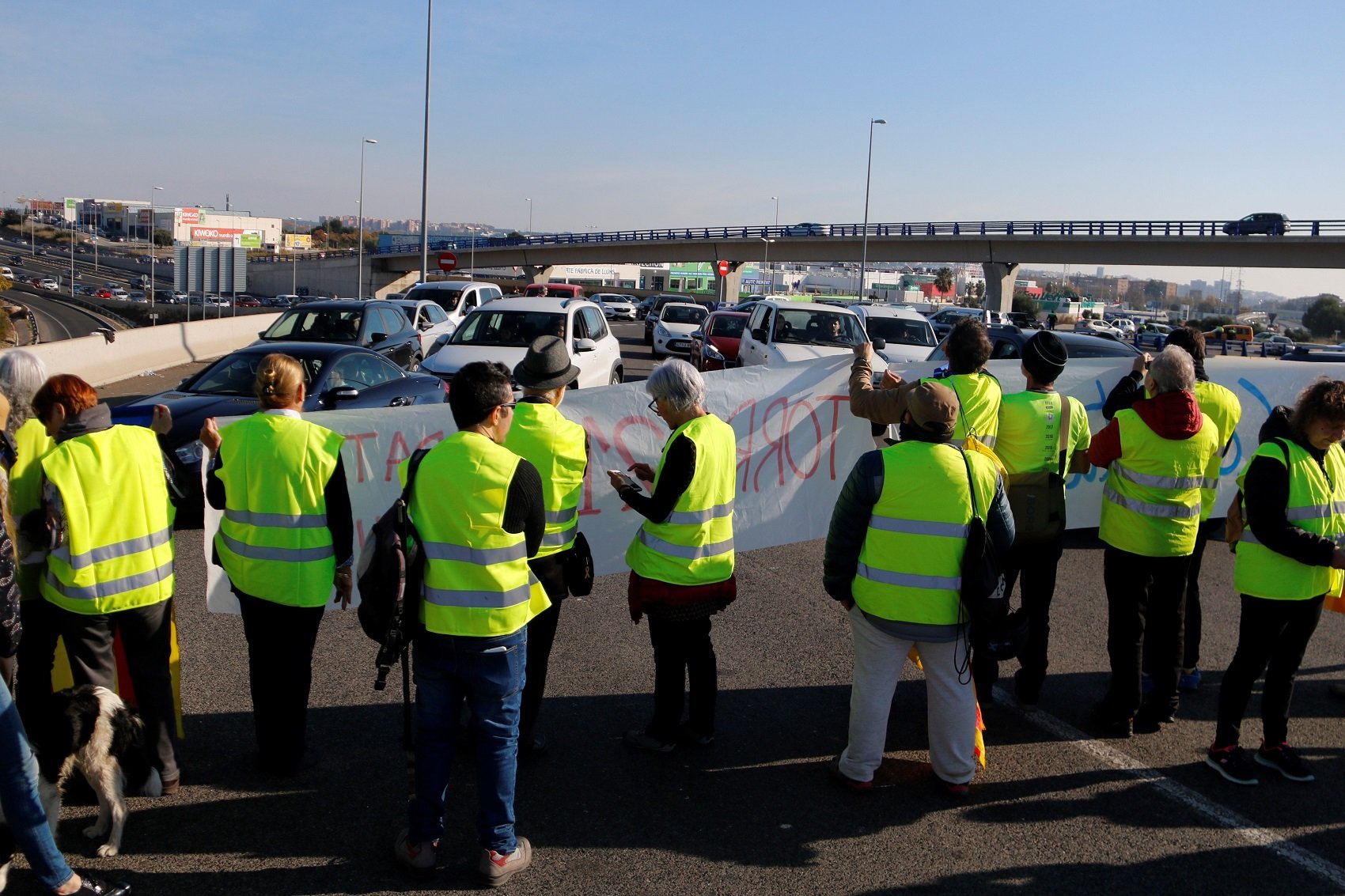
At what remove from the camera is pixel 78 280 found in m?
97.4

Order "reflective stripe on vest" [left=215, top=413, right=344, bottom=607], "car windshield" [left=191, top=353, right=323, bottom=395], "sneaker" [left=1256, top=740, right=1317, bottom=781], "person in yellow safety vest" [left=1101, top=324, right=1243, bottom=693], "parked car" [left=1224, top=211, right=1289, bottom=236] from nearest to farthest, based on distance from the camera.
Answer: "reflective stripe on vest" [left=215, top=413, right=344, bottom=607], "sneaker" [left=1256, top=740, right=1317, bottom=781], "person in yellow safety vest" [left=1101, top=324, right=1243, bottom=693], "car windshield" [left=191, top=353, right=323, bottom=395], "parked car" [left=1224, top=211, right=1289, bottom=236]

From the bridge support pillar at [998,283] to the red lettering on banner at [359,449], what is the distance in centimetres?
6328

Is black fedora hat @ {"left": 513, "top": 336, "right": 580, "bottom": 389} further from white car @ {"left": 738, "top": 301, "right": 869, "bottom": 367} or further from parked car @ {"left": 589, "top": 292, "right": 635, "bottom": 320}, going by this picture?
parked car @ {"left": 589, "top": 292, "right": 635, "bottom": 320}

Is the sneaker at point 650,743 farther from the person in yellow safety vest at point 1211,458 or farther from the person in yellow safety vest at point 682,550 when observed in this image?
the person in yellow safety vest at point 1211,458

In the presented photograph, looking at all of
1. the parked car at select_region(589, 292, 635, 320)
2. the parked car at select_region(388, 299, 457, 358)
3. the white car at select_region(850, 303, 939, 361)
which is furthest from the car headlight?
the parked car at select_region(589, 292, 635, 320)

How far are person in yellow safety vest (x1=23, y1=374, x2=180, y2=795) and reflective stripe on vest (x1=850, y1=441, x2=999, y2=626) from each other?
3.06 m

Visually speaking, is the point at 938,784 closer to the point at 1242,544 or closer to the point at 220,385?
the point at 1242,544

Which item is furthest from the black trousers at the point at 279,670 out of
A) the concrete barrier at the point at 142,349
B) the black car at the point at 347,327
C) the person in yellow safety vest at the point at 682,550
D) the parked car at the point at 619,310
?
the parked car at the point at 619,310

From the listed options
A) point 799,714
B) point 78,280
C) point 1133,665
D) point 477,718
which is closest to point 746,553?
point 799,714

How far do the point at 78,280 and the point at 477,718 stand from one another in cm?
10942

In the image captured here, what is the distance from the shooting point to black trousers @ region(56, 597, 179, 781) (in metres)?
4.31

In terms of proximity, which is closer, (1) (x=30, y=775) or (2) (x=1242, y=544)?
(1) (x=30, y=775)

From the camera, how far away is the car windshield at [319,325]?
15805mm

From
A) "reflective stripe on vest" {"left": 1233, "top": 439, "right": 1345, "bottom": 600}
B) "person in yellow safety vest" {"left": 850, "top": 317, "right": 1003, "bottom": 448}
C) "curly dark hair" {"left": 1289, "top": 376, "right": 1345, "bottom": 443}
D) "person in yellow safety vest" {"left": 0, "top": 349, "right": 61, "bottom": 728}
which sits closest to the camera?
"person in yellow safety vest" {"left": 0, "top": 349, "right": 61, "bottom": 728}
